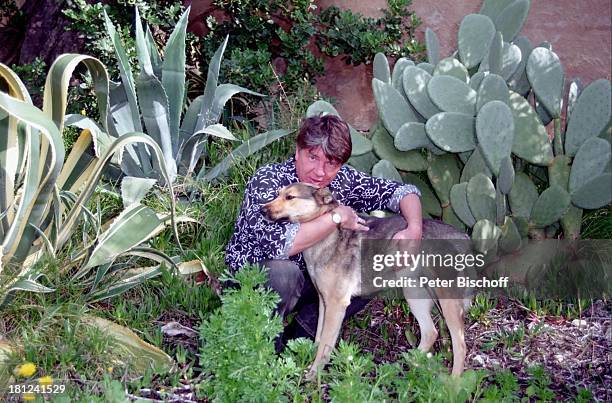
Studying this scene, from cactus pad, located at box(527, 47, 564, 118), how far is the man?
975mm

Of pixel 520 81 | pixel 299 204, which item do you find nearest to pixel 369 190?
pixel 299 204

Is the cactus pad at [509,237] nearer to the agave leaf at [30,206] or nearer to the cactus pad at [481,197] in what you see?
the cactus pad at [481,197]

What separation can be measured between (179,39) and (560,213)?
232cm

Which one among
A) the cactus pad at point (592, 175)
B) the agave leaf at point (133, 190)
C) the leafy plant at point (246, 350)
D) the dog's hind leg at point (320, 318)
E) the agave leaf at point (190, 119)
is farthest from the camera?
the agave leaf at point (190, 119)

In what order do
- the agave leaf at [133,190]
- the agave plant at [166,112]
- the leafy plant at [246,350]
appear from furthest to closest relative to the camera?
the agave plant at [166,112] < the agave leaf at [133,190] < the leafy plant at [246,350]

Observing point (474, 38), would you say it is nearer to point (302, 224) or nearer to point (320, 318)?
point (302, 224)

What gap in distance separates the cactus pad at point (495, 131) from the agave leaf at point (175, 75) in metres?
1.81

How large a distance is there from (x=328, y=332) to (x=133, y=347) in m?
0.85

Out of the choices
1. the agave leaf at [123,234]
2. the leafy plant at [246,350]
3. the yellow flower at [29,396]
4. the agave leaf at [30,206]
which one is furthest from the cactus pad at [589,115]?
the yellow flower at [29,396]

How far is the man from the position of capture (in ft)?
11.5

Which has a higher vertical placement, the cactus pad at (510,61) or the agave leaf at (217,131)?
the cactus pad at (510,61)

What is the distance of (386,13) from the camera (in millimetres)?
6023

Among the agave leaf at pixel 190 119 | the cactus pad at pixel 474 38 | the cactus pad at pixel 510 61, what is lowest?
the agave leaf at pixel 190 119

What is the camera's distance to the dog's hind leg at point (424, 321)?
378 centimetres
